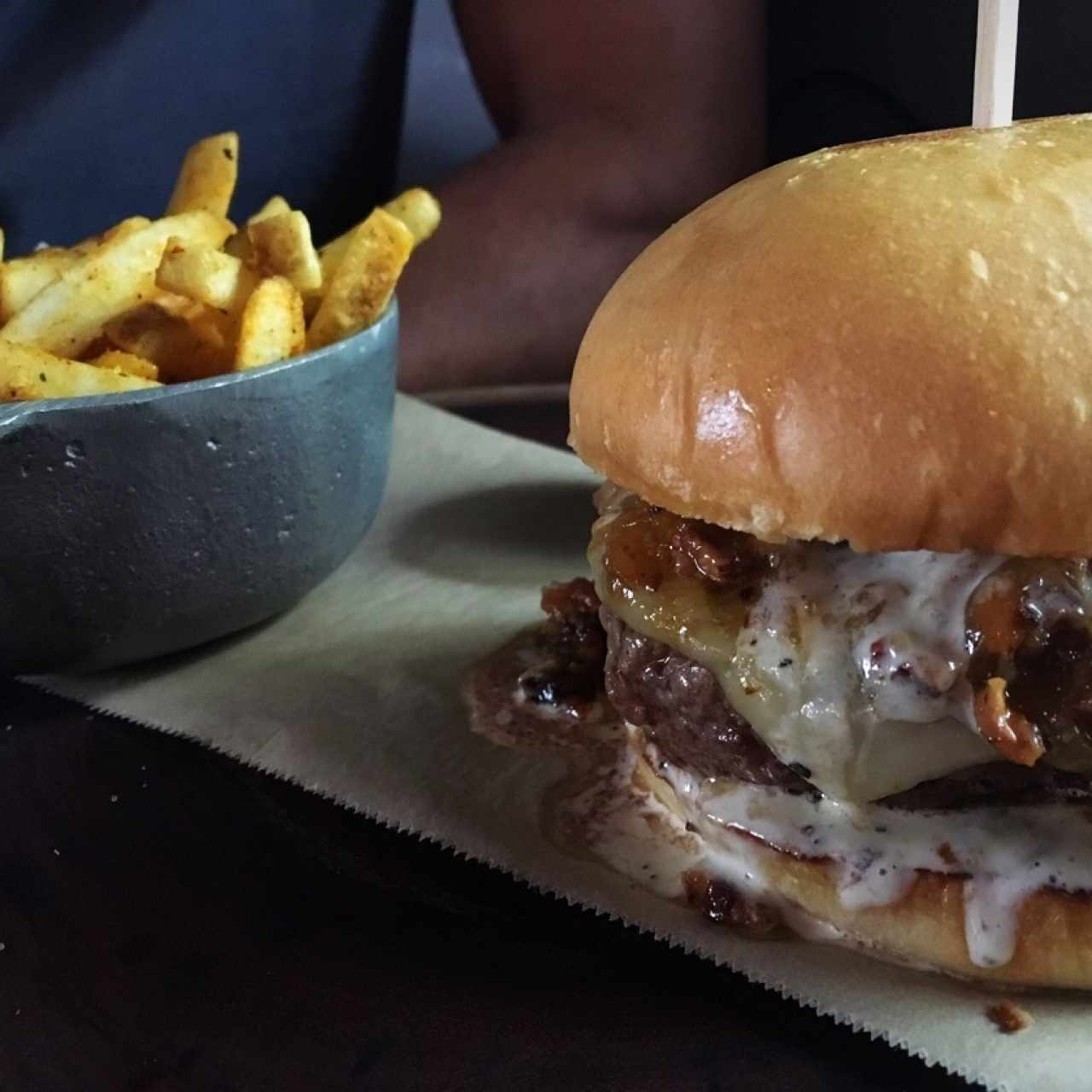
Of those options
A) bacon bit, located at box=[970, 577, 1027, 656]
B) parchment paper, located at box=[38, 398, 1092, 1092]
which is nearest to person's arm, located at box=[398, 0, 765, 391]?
parchment paper, located at box=[38, 398, 1092, 1092]

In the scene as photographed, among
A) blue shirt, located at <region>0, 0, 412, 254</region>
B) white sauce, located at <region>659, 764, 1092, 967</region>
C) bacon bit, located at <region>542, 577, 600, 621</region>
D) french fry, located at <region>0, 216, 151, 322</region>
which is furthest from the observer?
blue shirt, located at <region>0, 0, 412, 254</region>

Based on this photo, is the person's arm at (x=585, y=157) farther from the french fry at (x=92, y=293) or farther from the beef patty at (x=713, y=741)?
the beef patty at (x=713, y=741)

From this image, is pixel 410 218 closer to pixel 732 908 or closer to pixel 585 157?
pixel 732 908

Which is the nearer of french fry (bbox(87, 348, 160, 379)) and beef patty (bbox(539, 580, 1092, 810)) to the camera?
beef patty (bbox(539, 580, 1092, 810))

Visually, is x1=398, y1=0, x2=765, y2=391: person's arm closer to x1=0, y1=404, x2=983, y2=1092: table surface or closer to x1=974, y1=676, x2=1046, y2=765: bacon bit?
x1=0, y1=404, x2=983, y2=1092: table surface

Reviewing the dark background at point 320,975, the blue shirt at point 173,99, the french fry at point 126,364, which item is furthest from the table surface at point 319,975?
the blue shirt at point 173,99

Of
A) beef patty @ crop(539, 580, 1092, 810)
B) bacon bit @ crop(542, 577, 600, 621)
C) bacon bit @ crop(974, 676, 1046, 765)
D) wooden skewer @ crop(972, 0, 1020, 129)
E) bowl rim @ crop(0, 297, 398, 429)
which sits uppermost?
wooden skewer @ crop(972, 0, 1020, 129)
